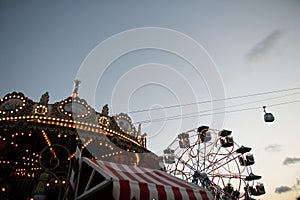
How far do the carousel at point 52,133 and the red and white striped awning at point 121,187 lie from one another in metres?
5.06

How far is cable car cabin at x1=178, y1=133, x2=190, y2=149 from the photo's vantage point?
713 inches

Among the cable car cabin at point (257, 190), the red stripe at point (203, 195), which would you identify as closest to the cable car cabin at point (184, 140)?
the cable car cabin at point (257, 190)

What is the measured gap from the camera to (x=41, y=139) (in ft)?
33.6

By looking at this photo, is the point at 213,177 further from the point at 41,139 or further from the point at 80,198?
the point at 80,198

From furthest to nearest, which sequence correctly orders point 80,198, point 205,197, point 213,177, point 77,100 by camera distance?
point 213,177, point 77,100, point 205,197, point 80,198

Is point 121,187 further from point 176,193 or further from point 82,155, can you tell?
point 82,155

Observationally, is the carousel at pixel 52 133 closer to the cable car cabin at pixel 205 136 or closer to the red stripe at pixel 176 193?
the red stripe at pixel 176 193

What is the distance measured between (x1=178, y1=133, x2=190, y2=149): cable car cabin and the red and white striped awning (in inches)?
581

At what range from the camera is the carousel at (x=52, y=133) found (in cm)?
855

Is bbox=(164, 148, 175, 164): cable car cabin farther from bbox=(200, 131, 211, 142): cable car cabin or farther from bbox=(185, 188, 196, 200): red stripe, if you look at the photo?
bbox=(185, 188, 196, 200): red stripe

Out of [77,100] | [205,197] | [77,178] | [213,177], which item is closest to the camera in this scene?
[77,178]

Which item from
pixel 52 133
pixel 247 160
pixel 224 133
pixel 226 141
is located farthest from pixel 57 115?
pixel 247 160

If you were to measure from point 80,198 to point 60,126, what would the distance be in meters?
6.97

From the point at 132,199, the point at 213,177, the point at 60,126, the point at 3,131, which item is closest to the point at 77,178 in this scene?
the point at 132,199
